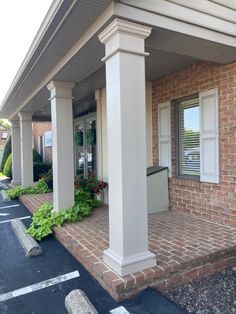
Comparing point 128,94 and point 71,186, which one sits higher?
point 128,94

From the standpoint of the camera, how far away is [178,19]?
2834 millimetres

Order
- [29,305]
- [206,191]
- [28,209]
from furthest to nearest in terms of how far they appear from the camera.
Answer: [28,209] < [206,191] < [29,305]

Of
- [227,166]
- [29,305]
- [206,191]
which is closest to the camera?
[29,305]

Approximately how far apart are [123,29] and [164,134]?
2.90 metres

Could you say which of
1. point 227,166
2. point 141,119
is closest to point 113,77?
point 141,119

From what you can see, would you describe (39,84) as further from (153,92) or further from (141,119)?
(141,119)

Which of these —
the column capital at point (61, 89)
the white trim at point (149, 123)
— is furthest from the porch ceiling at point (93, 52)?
the white trim at point (149, 123)

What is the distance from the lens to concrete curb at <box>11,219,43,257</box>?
12.0 ft

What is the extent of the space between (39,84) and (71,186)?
2152 mm

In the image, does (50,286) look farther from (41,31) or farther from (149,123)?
(149,123)

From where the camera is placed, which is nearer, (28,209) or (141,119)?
(141,119)

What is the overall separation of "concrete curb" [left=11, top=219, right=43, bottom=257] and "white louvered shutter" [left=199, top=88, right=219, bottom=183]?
278cm

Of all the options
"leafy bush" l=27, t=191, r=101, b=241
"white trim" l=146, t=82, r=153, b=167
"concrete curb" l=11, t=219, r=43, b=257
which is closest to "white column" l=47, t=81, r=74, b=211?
"leafy bush" l=27, t=191, r=101, b=241

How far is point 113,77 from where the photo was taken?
107 inches
